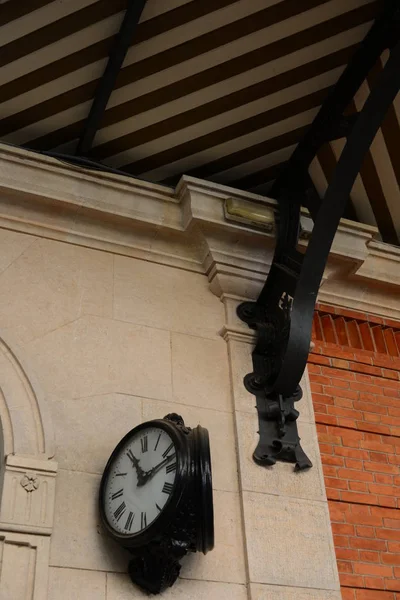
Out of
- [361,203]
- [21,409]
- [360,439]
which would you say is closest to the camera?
[21,409]

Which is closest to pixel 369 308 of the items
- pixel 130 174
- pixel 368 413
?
pixel 368 413

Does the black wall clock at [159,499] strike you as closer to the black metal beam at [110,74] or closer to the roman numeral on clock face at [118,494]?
the roman numeral on clock face at [118,494]

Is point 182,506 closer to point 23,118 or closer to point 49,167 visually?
point 49,167

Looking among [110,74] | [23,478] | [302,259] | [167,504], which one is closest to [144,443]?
[167,504]

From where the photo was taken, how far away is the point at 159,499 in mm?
3336

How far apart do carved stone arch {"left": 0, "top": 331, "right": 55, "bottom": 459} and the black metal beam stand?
3.90 feet

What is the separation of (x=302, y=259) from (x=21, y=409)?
60.0 inches

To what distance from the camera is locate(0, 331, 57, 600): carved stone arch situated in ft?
10.6

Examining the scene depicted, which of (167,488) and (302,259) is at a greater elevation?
(302,259)

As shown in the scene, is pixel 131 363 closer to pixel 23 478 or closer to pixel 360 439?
pixel 23 478

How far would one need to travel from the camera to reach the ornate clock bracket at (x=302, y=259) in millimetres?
3932

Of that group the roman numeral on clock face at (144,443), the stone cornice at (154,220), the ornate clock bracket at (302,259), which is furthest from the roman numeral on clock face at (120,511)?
the stone cornice at (154,220)

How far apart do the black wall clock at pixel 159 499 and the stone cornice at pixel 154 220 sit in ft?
3.90

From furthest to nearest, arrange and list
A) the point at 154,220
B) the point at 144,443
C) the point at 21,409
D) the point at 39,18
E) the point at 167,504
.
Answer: the point at 154,220 < the point at 39,18 < the point at 21,409 < the point at 144,443 < the point at 167,504
